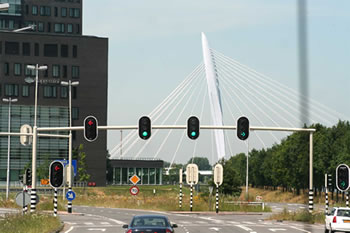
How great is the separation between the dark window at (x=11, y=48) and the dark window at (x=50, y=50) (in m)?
4.84

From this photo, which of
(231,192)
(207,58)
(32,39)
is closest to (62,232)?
(231,192)

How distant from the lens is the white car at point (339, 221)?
→ 35625 millimetres

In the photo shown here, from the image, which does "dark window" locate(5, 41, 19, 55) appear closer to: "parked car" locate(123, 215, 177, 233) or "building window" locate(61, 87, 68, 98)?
"building window" locate(61, 87, 68, 98)

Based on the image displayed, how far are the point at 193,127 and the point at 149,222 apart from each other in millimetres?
12218

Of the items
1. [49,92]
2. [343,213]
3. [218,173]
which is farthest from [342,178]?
[49,92]

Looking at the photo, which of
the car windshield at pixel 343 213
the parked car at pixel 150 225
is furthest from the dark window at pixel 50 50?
the parked car at pixel 150 225

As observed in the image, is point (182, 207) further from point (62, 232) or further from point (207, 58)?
point (207, 58)

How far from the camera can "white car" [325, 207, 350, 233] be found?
35.6 metres

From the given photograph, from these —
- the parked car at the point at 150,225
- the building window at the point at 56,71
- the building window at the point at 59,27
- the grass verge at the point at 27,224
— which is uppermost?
the building window at the point at 59,27

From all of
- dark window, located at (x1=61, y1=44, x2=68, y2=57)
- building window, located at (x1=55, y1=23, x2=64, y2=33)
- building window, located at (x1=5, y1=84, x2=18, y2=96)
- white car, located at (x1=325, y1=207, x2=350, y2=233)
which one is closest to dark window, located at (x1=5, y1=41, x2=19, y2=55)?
building window, located at (x1=5, y1=84, x2=18, y2=96)

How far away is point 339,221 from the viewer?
117 feet

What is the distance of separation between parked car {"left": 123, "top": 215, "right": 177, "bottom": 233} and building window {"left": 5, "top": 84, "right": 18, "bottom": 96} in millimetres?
107494

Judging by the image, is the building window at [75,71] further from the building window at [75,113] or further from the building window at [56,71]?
the building window at [75,113]

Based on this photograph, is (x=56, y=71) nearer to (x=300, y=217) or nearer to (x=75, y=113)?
(x=75, y=113)
